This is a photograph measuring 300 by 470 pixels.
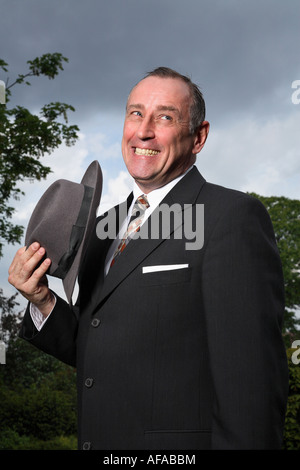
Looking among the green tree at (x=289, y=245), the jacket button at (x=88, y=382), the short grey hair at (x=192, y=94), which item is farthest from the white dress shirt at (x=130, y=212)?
the green tree at (x=289, y=245)

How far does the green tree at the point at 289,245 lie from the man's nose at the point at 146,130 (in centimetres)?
3527

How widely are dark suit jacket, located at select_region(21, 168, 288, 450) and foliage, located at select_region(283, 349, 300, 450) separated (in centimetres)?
757

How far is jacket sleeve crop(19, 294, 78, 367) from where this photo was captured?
11.5 ft

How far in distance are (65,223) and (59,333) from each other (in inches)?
26.9

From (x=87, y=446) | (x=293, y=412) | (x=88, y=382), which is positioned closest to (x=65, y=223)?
(x=88, y=382)

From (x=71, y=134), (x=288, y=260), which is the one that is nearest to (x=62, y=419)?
(x=71, y=134)

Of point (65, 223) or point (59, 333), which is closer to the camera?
point (65, 223)

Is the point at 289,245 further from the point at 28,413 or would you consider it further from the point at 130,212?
the point at 130,212

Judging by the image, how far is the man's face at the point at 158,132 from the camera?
3.43 meters

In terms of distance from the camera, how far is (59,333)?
3.54 m

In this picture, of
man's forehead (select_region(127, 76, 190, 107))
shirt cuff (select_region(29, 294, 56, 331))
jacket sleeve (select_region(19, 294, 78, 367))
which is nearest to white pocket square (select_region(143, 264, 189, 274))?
jacket sleeve (select_region(19, 294, 78, 367))

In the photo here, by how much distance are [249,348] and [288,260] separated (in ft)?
122

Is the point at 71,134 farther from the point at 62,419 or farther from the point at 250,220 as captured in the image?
the point at 250,220

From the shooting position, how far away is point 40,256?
325 cm
